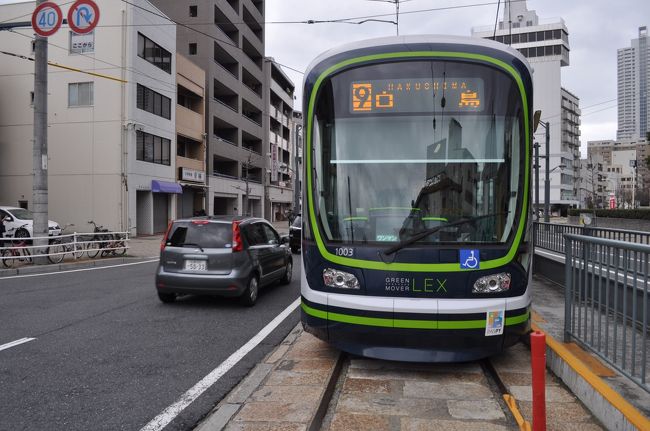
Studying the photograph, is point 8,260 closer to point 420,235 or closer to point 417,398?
point 420,235

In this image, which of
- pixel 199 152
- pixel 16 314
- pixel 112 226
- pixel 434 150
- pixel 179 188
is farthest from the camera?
pixel 199 152

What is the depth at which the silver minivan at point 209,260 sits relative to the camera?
26.7ft

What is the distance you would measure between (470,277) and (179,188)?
101ft

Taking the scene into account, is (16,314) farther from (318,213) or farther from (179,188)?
(179,188)

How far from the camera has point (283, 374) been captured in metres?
4.82

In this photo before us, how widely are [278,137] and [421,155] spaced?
57.0 meters

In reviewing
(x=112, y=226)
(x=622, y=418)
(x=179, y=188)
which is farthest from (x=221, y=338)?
(x=179, y=188)

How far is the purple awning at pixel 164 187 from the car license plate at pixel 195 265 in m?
23.5

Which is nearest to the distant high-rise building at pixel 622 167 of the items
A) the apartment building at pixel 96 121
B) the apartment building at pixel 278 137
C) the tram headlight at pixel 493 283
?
the apartment building at pixel 278 137

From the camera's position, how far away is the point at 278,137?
6072cm

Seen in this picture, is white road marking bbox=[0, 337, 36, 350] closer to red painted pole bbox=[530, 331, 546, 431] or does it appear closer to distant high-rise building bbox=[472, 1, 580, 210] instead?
red painted pole bbox=[530, 331, 546, 431]

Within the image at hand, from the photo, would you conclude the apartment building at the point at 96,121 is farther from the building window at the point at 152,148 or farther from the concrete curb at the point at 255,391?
the concrete curb at the point at 255,391

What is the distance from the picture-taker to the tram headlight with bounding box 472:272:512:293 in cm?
454

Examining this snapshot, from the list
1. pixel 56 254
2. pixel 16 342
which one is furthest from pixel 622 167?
pixel 16 342
